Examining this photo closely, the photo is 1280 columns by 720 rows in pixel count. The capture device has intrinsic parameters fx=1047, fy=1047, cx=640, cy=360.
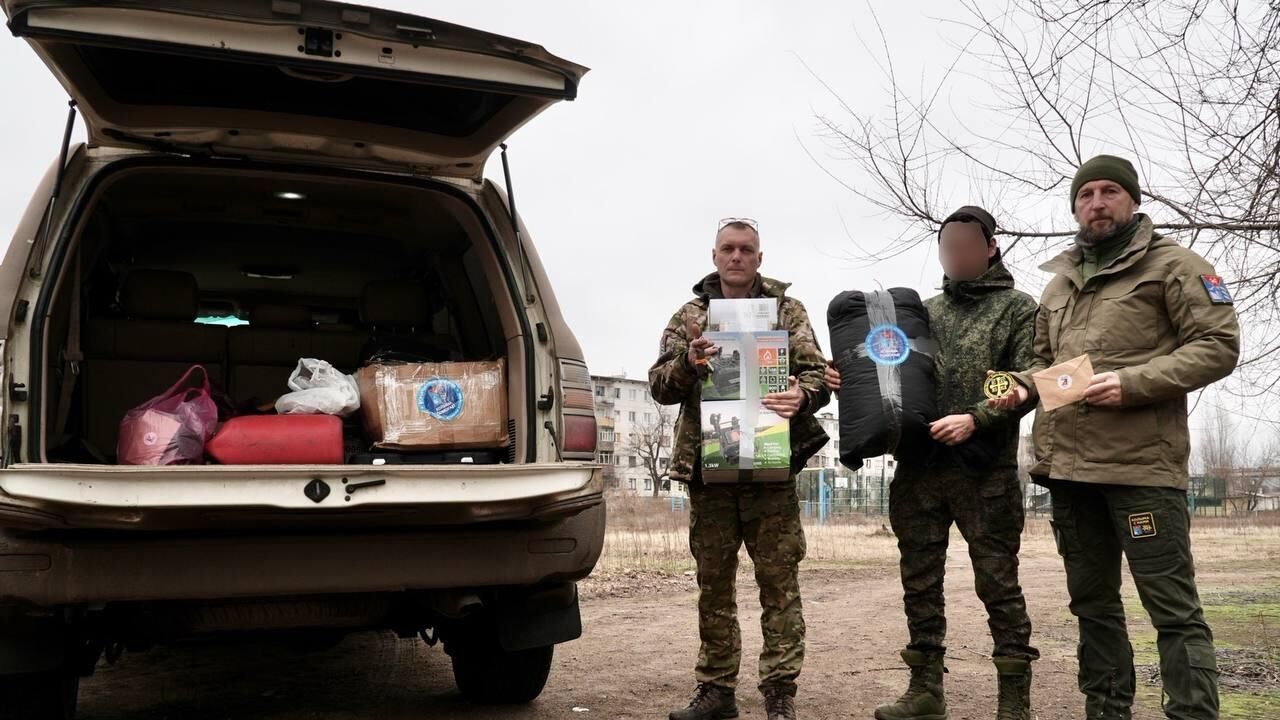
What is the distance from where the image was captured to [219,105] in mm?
3676

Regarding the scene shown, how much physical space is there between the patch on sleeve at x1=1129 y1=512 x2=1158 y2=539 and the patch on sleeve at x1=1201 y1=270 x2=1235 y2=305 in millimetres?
702

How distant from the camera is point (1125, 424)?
3.38 m

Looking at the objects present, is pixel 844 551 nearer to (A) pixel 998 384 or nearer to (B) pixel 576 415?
(A) pixel 998 384

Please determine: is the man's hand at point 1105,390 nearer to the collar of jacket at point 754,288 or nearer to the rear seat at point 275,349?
the collar of jacket at point 754,288

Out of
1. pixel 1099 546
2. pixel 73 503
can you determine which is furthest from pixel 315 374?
pixel 1099 546

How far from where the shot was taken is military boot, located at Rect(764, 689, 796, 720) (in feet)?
12.4

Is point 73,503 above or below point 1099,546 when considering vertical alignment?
above

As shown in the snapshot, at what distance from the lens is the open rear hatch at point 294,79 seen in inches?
115

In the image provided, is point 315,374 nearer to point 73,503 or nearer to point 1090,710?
point 73,503

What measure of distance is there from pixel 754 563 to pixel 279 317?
2771mm

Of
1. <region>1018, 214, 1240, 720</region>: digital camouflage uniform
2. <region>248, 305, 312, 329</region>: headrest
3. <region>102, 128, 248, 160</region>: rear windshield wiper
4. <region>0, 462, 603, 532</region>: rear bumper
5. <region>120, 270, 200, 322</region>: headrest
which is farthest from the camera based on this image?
<region>248, 305, 312, 329</region>: headrest

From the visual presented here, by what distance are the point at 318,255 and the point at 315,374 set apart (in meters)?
1.57

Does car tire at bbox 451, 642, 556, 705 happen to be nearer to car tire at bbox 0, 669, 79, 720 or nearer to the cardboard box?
the cardboard box

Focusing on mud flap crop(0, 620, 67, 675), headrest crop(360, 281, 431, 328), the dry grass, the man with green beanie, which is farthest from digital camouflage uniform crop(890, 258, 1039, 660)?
the dry grass
